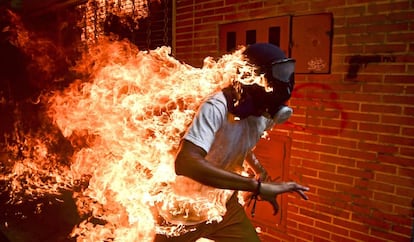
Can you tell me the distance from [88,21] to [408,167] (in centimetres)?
937

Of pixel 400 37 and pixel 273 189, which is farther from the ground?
pixel 400 37

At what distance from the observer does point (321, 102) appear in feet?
14.8

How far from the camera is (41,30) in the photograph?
532 inches

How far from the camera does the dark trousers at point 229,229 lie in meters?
3.53

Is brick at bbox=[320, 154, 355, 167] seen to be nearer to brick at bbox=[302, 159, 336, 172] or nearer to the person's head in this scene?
brick at bbox=[302, 159, 336, 172]

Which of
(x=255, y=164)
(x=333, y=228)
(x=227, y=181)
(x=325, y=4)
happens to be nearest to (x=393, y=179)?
(x=333, y=228)

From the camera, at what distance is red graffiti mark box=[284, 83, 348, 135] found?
4.33m

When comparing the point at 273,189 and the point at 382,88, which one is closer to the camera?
the point at 273,189

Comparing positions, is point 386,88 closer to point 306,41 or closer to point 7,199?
point 306,41

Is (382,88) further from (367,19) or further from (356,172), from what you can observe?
(356,172)

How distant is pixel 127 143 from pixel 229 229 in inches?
87.5

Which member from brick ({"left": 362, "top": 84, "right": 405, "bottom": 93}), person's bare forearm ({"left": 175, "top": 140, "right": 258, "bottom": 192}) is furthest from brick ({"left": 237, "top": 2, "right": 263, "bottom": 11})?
person's bare forearm ({"left": 175, "top": 140, "right": 258, "bottom": 192})

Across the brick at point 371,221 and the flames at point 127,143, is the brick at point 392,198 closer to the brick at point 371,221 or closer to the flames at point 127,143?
the brick at point 371,221

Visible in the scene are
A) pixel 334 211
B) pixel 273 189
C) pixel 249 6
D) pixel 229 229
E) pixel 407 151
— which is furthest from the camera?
pixel 249 6
